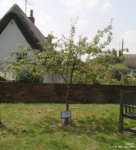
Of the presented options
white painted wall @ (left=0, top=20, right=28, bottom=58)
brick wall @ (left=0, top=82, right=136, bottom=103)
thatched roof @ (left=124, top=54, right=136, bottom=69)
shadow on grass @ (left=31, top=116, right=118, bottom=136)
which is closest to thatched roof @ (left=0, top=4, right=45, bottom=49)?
white painted wall @ (left=0, top=20, right=28, bottom=58)

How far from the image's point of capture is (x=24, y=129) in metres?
9.65

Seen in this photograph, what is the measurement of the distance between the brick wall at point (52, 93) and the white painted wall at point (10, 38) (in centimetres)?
963

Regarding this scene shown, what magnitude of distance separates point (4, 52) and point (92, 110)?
46.3ft

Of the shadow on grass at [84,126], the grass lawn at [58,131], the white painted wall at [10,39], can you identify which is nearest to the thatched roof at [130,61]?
the white painted wall at [10,39]

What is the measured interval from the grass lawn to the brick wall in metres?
2.94

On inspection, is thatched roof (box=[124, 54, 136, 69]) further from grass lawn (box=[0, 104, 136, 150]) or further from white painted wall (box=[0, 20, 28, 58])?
grass lawn (box=[0, 104, 136, 150])

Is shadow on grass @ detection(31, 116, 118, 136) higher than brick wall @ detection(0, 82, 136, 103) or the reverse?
the reverse

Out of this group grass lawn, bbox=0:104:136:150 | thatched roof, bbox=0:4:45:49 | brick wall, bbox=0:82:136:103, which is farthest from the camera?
thatched roof, bbox=0:4:45:49

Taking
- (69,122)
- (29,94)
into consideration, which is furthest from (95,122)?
(29,94)

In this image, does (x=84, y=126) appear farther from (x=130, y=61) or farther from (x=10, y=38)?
(x=130, y=61)

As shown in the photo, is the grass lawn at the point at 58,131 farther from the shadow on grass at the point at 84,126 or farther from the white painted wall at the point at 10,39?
the white painted wall at the point at 10,39

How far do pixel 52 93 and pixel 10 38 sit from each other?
10.5m

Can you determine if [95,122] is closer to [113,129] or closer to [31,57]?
[113,129]

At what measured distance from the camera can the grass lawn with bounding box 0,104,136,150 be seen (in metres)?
7.77
